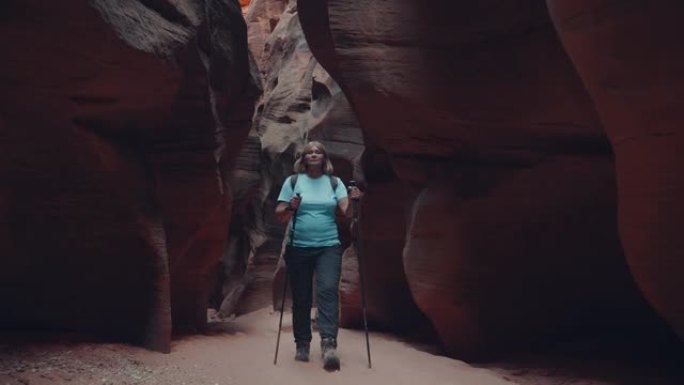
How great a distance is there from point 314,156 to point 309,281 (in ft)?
3.97

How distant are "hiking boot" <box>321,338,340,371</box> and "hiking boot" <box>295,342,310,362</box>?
29 centimetres

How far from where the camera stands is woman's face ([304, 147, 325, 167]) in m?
6.48

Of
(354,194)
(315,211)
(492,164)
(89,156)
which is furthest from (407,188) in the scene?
(89,156)

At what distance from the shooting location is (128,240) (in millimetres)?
7066

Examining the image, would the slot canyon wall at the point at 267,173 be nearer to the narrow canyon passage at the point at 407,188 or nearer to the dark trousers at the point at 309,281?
the narrow canyon passage at the point at 407,188

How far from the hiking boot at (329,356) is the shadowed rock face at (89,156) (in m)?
2.03

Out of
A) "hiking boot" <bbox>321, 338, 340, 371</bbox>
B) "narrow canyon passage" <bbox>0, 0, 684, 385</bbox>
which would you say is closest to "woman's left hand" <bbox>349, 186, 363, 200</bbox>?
"hiking boot" <bbox>321, 338, 340, 371</bbox>

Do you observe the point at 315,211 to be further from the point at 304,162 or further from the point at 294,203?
the point at 304,162

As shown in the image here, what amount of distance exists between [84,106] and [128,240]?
5.03 ft

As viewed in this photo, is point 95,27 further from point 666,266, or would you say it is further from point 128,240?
point 666,266

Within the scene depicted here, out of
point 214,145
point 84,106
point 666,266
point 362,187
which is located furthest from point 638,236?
point 362,187

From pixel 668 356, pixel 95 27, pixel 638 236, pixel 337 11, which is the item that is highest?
pixel 337 11

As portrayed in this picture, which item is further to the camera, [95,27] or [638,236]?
[95,27]

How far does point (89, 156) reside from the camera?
6633mm
